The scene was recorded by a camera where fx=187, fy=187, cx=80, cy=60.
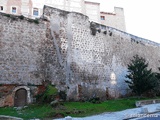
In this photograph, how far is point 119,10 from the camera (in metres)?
31.0

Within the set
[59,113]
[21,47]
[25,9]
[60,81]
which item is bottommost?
[59,113]

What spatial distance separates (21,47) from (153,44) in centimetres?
1645

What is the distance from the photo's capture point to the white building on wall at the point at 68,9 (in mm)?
25766

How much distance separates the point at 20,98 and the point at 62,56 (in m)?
4.25

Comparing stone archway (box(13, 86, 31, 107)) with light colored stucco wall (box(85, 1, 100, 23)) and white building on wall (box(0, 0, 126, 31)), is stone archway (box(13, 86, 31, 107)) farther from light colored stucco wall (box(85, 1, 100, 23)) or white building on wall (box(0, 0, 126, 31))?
light colored stucco wall (box(85, 1, 100, 23))

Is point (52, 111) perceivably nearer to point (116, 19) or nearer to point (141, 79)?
point (141, 79)

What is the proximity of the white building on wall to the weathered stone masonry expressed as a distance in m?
11.5

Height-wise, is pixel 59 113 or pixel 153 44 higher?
pixel 153 44

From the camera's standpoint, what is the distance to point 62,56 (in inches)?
545

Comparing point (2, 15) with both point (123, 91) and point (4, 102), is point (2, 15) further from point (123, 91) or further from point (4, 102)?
point (123, 91)

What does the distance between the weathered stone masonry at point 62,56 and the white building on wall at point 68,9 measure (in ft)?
37.6

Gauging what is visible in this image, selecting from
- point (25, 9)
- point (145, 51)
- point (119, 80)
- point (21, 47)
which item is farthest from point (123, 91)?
point (25, 9)

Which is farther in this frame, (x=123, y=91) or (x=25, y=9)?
(x=25, y=9)

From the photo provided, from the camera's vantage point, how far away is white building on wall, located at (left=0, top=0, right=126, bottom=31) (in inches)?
1014
